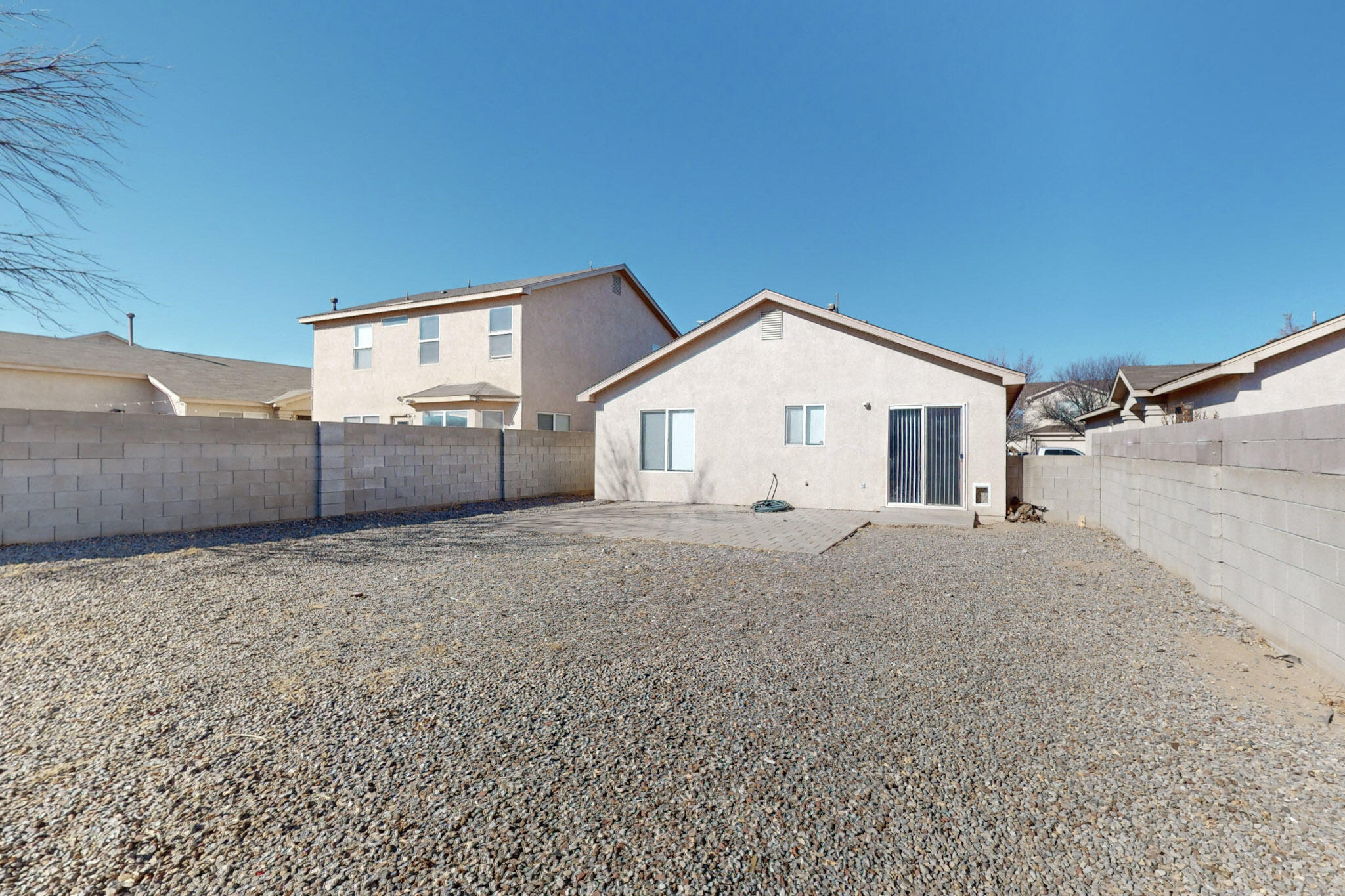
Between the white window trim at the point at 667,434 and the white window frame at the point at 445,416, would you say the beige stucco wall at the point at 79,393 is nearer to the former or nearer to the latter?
the white window frame at the point at 445,416

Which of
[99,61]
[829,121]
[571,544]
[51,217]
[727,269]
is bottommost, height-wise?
[571,544]

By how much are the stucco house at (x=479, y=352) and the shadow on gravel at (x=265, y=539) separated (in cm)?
509

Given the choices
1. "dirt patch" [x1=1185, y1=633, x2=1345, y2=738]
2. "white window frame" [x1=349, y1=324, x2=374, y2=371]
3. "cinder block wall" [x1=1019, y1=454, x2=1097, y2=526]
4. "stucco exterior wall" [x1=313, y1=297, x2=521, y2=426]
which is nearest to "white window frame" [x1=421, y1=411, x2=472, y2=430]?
"stucco exterior wall" [x1=313, y1=297, x2=521, y2=426]

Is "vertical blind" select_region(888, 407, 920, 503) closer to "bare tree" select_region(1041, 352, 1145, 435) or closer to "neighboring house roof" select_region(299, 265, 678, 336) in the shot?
"neighboring house roof" select_region(299, 265, 678, 336)

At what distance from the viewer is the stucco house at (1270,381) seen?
10469mm

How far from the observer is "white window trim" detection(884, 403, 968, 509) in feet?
Answer: 35.2

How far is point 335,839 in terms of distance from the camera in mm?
1861

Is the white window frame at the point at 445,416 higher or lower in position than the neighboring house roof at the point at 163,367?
lower

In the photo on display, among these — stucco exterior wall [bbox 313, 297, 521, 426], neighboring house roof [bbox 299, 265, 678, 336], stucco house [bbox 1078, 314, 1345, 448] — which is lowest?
stucco house [bbox 1078, 314, 1345, 448]

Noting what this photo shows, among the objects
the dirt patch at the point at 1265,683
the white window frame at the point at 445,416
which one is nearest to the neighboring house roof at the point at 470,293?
the white window frame at the point at 445,416

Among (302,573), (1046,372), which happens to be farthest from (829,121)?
(1046,372)

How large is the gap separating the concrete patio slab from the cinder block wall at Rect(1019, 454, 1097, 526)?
3489mm

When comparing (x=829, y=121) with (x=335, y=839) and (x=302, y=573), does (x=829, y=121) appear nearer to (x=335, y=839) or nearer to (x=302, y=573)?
(x=302, y=573)

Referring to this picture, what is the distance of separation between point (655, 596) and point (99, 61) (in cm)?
709
